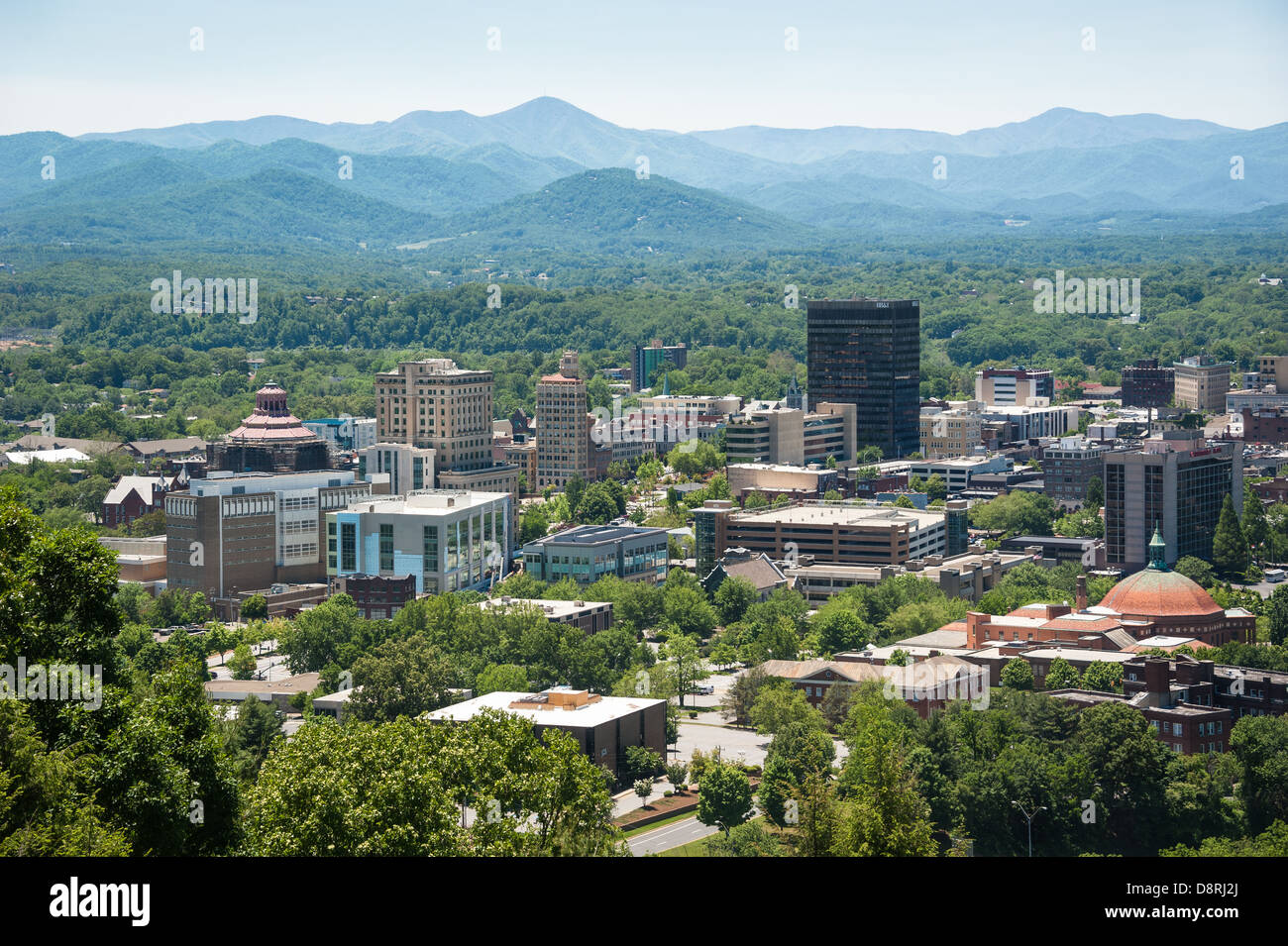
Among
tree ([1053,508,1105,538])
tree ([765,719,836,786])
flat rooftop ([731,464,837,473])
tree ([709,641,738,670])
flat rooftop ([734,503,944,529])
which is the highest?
flat rooftop ([731,464,837,473])

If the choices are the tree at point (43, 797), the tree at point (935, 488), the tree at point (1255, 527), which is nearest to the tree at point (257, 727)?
the tree at point (43, 797)

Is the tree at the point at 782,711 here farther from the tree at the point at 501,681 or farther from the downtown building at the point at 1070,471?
the downtown building at the point at 1070,471

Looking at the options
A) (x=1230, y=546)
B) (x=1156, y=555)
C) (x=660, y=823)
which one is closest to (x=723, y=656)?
(x=1156, y=555)

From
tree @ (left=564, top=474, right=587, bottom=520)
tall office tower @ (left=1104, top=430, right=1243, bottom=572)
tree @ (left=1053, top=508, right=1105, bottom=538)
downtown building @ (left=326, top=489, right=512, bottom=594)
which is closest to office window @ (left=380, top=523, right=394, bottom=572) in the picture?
downtown building @ (left=326, top=489, right=512, bottom=594)

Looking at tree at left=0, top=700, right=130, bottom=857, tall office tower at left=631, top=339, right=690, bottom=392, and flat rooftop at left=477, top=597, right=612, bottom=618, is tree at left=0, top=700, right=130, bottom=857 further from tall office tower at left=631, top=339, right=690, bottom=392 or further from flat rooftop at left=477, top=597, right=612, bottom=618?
tall office tower at left=631, top=339, right=690, bottom=392

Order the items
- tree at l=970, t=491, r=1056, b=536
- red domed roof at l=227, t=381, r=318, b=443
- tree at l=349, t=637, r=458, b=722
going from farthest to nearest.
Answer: tree at l=970, t=491, r=1056, b=536
red domed roof at l=227, t=381, r=318, b=443
tree at l=349, t=637, r=458, b=722

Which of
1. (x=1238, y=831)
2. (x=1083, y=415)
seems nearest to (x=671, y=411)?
(x=1083, y=415)

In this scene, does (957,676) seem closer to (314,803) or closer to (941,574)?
(941,574)

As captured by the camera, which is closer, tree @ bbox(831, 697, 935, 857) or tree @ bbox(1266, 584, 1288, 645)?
tree @ bbox(831, 697, 935, 857)
